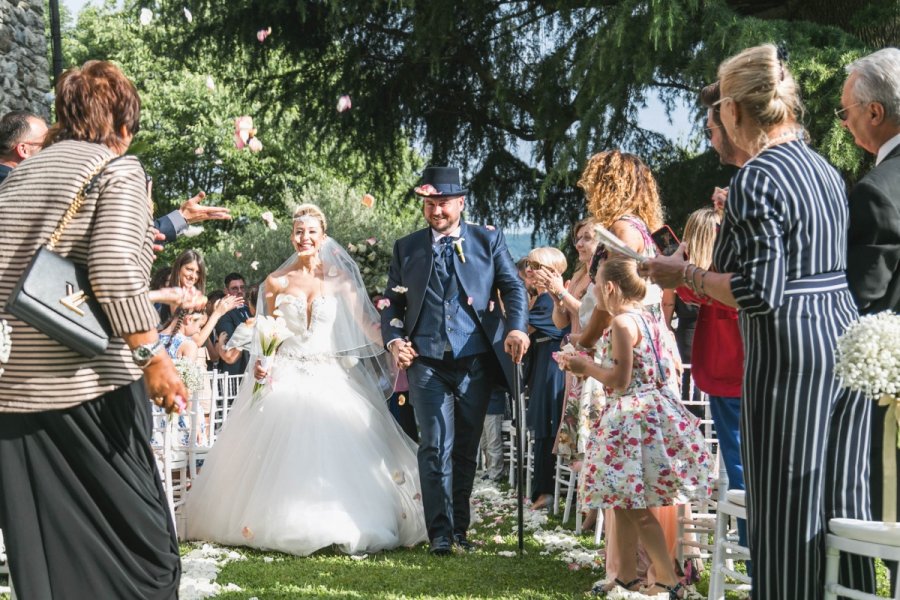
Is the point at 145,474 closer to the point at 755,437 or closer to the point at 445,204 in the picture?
the point at 755,437

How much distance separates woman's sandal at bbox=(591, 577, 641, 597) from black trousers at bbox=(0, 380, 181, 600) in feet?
8.28

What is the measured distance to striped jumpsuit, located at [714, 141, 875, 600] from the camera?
9.68 ft

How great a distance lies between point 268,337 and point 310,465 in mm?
1010

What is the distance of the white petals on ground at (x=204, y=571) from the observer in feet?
17.3

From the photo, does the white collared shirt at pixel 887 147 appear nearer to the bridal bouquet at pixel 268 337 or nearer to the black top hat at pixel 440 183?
the black top hat at pixel 440 183

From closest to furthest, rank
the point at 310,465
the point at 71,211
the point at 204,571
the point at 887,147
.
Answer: the point at 71,211
the point at 887,147
the point at 204,571
the point at 310,465

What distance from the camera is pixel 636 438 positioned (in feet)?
16.1

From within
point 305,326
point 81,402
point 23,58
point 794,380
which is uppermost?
point 23,58

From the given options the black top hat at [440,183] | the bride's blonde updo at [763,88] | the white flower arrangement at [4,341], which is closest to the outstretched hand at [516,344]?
the black top hat at [440,183]

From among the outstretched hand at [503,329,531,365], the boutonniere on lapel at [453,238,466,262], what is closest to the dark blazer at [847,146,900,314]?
the outstretched hand at [503,329,531,365]

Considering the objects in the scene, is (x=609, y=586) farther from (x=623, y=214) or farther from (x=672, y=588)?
(x=623, y=214)

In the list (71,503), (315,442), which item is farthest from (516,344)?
(71,503)

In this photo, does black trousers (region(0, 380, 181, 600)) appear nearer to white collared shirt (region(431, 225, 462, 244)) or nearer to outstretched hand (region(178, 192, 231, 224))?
outstretched hand (region(178, 192, 231, 224))

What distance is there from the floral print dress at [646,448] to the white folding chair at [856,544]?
191cm
